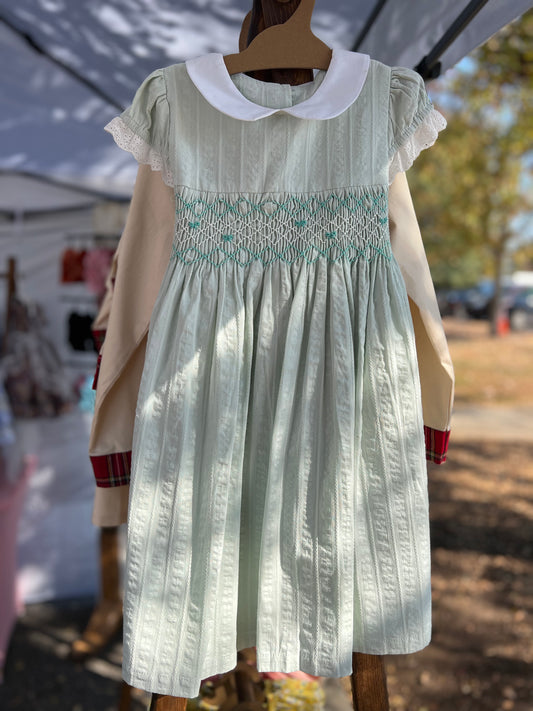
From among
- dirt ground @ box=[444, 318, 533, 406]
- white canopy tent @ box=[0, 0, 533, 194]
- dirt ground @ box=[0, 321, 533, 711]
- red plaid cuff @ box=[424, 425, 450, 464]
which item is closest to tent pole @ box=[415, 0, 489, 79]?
white canopy tent @ box=[0, 0, 533, 194]

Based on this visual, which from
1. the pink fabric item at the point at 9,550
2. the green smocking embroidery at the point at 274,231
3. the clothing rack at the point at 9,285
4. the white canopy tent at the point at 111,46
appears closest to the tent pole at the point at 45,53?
the white canopy tent at the point at 111,46

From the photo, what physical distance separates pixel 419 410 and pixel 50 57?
2.08 m

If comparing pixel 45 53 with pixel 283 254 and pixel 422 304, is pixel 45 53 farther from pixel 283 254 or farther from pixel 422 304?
pixel 422 304

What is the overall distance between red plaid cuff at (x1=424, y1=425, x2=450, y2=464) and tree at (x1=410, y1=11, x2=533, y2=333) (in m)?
3.29

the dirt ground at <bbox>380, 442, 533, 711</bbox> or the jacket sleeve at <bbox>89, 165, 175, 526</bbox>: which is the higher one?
the jacket sleeve at <bbox>89, 165, 175, 526</bbox>

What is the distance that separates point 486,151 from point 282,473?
35.8ft

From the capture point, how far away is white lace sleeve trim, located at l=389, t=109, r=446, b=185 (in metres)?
1.17

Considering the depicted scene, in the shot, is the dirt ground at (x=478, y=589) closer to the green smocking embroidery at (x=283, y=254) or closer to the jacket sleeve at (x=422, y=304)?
the jacket sleeve at (x=422, y=304)

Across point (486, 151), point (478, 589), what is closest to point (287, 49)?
point (478, 589)

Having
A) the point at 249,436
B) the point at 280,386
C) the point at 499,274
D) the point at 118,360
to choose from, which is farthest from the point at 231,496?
the point at 499,274

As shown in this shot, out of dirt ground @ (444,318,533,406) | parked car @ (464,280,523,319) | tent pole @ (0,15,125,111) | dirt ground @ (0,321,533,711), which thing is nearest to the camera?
tent pole @ (0,15,125,111)

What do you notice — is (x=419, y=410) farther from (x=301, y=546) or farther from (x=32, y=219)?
(x=32, y=219)

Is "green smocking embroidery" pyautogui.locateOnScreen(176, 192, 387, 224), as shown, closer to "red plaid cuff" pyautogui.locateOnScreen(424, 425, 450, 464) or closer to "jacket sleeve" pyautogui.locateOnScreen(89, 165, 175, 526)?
"jacket sleeve" pyautogui.locateOnScreen(89, 165, 175, 526)

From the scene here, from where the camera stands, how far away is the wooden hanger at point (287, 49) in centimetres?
116
